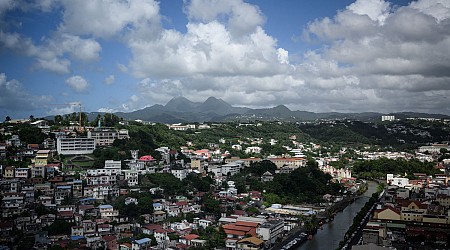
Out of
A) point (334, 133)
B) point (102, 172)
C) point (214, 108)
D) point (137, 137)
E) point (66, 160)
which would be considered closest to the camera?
point (102, 172)

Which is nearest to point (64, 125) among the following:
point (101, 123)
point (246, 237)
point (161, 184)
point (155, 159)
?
point (101, 123)

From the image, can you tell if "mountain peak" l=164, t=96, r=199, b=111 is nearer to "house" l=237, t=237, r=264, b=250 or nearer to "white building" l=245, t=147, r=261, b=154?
"white building" l=245, t=147, r=261, b=154

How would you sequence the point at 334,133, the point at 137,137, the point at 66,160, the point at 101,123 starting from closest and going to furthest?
1. the point at 66,160
2. the point at 137,137
3. the point at 101,123
4. the point at 334,133

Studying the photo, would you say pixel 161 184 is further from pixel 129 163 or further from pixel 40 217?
pixel 40 217

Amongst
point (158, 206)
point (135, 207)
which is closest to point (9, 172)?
point (135, 207)

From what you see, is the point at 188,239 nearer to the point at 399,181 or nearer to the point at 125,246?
the point at 125,246
